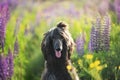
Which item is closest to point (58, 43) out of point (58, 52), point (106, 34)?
point (58, 52)

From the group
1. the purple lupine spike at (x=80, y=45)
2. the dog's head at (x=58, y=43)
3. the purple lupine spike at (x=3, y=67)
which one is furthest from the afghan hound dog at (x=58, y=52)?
the purple lupine spike at (x=80, y=45)

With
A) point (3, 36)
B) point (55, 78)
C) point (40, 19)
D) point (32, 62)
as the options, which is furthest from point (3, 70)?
point (40, 19)

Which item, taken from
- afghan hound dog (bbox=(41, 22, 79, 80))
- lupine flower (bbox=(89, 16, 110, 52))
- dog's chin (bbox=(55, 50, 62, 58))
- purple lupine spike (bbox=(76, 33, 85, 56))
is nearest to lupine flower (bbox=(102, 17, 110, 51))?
lupine flower (bbox=(89, 16, 110, 52))

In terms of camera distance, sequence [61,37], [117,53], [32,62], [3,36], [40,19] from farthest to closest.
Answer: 1. [40,19]
2. [32,62]
3. [3,36]
4. [117,53]
5. [61,37]

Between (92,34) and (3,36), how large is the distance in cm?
151

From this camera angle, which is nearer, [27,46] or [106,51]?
[106,51]

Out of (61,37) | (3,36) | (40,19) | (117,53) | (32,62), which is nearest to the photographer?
(61,37)

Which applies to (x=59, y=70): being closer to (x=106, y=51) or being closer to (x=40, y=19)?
(x=106, y=51)

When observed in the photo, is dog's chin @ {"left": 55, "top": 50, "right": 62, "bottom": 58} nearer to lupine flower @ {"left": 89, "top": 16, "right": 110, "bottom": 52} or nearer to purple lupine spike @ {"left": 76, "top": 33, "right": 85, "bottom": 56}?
lupine flower @ {"left": 89, "top": 16, "right": 110, "bottom": 52}

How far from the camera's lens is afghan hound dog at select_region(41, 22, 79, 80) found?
Answer: 7355 mm

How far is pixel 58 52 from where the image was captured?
734cm

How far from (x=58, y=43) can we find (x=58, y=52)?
16cm

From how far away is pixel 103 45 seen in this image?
8.92 metres

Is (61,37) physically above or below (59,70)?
above
